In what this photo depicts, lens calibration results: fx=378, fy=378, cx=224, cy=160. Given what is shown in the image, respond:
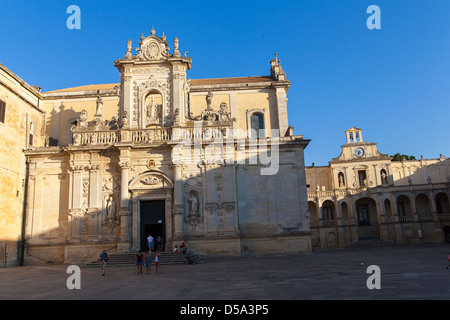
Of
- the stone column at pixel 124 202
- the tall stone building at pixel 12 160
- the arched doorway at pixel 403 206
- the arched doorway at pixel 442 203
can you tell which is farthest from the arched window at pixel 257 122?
the arched doorway at pixel 442 203

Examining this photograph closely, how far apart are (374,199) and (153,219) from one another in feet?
110

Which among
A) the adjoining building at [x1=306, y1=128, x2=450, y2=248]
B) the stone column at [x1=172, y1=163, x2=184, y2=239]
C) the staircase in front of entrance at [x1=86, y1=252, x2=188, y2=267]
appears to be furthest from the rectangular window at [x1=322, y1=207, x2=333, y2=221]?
the staircase in front of entrance at [x1=86, y1=252, x2=188, y2=267]

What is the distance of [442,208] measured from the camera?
50969 millimetres

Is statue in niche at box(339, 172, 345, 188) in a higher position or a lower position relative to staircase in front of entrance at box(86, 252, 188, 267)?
higher

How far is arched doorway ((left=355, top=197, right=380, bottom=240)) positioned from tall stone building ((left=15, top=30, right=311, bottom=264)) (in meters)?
26.6

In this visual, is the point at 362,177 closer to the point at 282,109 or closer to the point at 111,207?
the point at 282,109

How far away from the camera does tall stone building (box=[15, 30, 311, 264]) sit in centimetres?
2641

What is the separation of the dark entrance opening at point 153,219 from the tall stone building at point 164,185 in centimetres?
7

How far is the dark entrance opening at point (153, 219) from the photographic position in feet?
88.3

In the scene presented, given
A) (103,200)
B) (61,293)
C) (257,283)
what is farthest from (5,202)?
(257,283)

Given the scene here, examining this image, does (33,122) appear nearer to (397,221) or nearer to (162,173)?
(162,173)

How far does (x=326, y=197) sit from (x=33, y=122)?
35801mm

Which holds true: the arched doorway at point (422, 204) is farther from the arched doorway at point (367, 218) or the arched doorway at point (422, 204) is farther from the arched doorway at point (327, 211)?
the arched doorway at point (327, 211)

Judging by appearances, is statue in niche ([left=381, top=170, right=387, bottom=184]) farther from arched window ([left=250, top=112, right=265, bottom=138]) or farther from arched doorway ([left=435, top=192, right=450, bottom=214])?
arched window ([left=250, top=112, right=265, bottom=138])
